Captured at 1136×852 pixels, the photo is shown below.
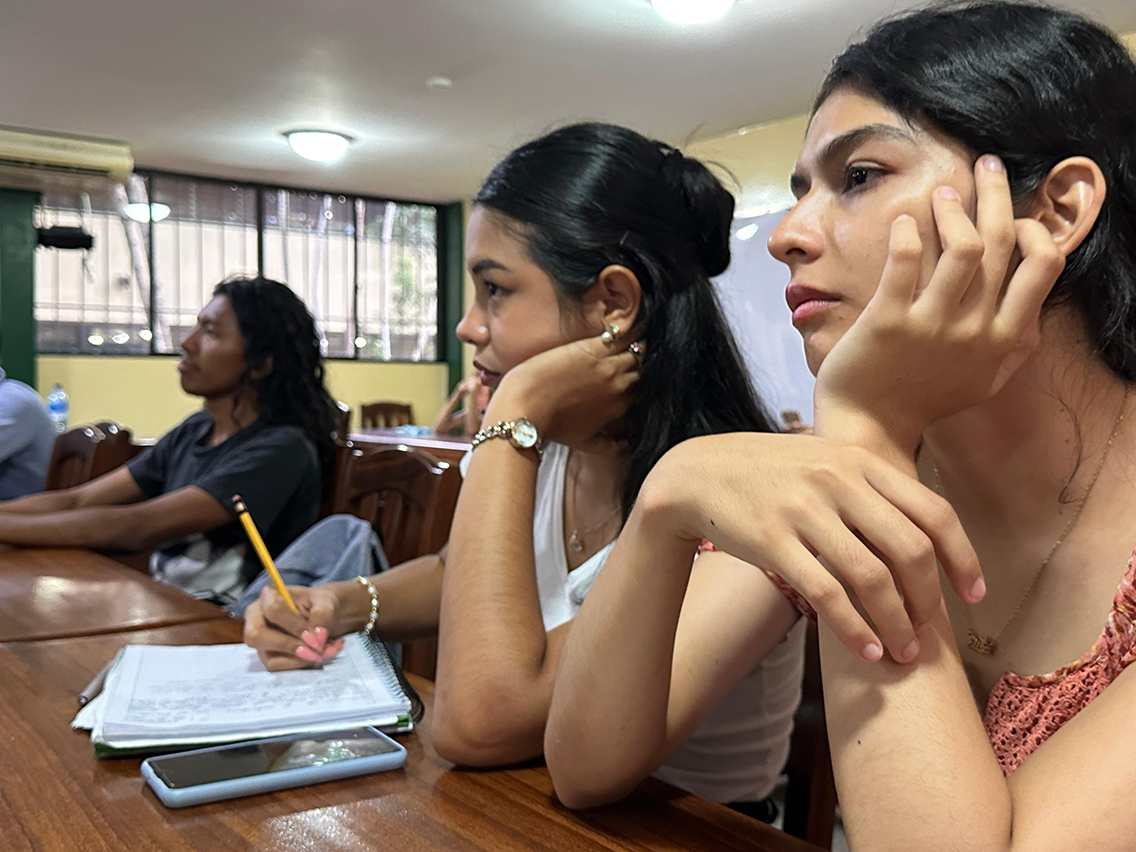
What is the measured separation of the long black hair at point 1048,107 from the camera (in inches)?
29.5

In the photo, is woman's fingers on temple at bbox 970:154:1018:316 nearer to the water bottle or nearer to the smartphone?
the smartphone

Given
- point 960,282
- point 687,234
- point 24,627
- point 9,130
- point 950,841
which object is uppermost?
point 9,130

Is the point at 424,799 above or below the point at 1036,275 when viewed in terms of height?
below

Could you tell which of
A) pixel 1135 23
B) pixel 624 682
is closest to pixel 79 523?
pixel 624 682

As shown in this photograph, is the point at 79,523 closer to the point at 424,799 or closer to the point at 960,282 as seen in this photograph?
the point at 424,799

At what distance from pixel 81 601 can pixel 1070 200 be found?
1.46m

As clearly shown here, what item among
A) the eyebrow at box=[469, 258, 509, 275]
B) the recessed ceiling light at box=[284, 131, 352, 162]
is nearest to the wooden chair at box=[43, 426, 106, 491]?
the eyebrow at box=[469, 258, 509, 275]

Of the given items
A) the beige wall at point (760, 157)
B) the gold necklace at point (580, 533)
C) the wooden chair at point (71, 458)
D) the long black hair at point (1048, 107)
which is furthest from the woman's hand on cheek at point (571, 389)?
the beige wall at point (760, 157)

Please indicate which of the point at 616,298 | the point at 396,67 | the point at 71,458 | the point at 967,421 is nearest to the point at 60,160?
the point at 396,67

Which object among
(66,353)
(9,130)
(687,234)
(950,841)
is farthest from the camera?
(66,353)

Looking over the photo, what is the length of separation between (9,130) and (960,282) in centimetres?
726

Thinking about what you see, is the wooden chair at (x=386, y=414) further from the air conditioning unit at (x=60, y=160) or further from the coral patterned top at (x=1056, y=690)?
the coral patterned top at (x=1056, y=690)

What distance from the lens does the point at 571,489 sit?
4.47 feet

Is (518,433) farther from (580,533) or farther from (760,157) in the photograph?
(760,157)
